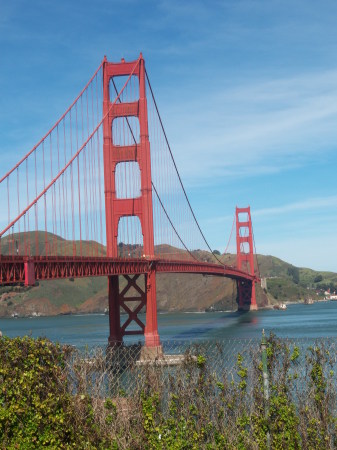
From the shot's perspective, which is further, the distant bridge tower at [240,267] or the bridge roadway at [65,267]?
the distant bridge tower at [240,267]

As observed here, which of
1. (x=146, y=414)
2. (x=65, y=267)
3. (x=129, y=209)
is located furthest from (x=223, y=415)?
(x=129, y=209)

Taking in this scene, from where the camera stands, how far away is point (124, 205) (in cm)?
4844

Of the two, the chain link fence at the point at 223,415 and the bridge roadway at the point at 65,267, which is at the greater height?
the bridge roadway at the point at 65,267

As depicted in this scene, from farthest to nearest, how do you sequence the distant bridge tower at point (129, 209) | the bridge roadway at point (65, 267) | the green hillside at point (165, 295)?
the green hillside at point (165, 295) → the distant bridge tower at point (129, 209) → the bridge roadway at point (65, 267)

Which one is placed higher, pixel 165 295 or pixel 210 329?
pixel 165 295

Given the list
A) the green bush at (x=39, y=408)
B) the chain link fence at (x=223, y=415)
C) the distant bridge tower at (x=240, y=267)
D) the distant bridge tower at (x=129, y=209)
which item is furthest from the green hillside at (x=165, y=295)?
the green bush at (x=39, y=408)

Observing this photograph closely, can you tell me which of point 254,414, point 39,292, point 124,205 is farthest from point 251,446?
point 39,292

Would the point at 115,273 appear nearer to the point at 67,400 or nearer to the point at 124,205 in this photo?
the point at 124,205

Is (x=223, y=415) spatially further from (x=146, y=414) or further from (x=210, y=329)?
(x=210, y=329)

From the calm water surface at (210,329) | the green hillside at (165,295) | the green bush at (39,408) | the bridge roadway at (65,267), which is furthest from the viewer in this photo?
the green hillside at (165,295)

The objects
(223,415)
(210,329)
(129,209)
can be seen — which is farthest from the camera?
(210,329)

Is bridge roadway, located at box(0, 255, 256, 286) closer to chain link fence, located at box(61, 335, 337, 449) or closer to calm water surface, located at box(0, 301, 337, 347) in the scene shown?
calm water surface, located at box(0, 301, 337, 347)

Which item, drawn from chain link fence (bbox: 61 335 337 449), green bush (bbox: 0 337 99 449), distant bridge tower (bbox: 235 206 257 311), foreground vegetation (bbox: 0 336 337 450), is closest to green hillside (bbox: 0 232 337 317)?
distant bridge tower (bbox: 235 206 257 311)

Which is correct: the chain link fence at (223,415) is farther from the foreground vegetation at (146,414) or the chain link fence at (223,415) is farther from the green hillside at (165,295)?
the green hillside at (165,295)
